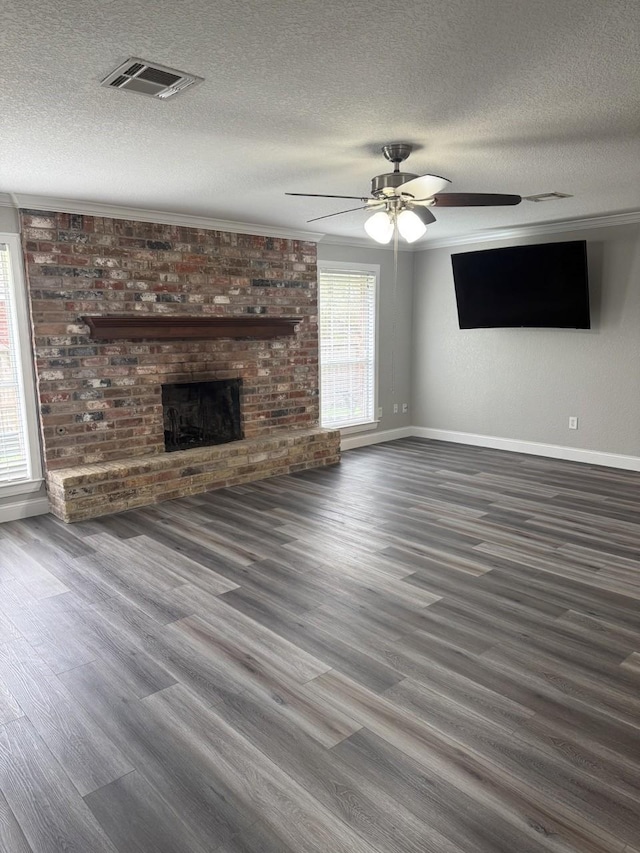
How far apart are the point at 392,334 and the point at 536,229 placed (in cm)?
206

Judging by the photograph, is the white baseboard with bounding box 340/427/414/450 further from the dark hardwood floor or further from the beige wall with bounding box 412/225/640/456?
the dark hardwood floor

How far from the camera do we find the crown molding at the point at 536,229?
551 cm

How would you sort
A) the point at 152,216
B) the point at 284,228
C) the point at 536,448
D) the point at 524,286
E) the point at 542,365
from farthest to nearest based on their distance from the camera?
the point at 536,448 → the point at 542,365 → the point at 524,286 → the point at 284,228 → the point at 152,216

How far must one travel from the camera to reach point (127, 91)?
7.95ft

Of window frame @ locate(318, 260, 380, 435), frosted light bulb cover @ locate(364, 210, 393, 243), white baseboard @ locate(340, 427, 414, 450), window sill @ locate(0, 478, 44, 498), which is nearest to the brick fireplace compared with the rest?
window sill @ locate(0, 478, 44, 498)

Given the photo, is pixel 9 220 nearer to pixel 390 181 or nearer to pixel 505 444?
pixel 390 181

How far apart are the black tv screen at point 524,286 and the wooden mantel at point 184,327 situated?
2057mm

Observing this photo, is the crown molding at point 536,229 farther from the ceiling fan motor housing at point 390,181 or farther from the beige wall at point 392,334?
the ceiling fan motor housing at point 390,181

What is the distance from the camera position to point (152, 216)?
4996 millimetres

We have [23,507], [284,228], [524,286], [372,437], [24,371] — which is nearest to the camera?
[24,371]

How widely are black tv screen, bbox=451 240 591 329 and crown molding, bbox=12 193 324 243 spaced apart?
179 centimetres

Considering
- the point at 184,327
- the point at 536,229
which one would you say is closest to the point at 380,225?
the point at 184,327

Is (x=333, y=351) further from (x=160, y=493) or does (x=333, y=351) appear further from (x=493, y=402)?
(x=160, y=493)

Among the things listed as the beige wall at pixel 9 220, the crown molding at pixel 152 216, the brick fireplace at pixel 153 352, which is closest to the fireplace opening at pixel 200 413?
the brick fireplace at pixel 153 352
